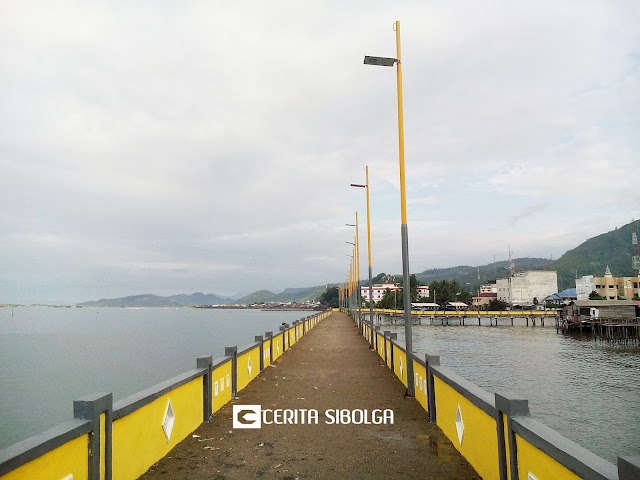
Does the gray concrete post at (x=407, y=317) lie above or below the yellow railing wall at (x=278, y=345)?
above

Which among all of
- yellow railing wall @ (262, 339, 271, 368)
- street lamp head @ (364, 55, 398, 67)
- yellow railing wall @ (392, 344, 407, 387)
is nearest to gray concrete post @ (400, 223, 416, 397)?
yellow railing wall @ (392, 344, 407, 387)

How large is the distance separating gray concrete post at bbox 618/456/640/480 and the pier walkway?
11.0 ft

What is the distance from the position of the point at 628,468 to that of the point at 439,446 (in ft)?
15.6

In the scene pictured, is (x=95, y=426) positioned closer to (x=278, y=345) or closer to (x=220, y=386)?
(x=220, y=386)

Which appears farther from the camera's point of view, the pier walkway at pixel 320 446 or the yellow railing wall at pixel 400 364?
the yellow railing wall at pixel 400 364

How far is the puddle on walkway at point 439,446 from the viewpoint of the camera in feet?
22.9

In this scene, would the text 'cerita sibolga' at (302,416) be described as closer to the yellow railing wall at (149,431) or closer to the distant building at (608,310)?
the yellow railing wall at (149,431)

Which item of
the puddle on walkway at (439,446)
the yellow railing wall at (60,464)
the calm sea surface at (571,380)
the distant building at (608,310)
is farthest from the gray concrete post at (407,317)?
the distant building at (608,310)

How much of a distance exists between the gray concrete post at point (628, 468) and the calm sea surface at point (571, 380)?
1647 centimetres

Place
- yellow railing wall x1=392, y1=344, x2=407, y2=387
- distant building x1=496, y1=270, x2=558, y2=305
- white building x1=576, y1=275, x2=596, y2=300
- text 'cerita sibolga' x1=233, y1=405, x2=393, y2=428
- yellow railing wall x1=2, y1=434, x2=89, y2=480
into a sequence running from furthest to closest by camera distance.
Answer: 1. distant building x1=496, y1=270, x2=558, y2=305
2. white building x1=576, y1=275, x2=596, y2=300
3. yellow railing wall x1=392, y1=344, x2=407, y2=387
4. text 'cerita sibolga' x1=233, y1=405, x2=393, y2=428
5. yellow railing wall x1=2, y1=434, x2=89, y2=480

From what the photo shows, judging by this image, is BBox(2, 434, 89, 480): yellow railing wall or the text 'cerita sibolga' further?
the text 'cerita sibolga'

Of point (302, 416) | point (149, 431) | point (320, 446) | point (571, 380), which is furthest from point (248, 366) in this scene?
point (571, 380)

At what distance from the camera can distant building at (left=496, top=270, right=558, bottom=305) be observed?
6417 inches

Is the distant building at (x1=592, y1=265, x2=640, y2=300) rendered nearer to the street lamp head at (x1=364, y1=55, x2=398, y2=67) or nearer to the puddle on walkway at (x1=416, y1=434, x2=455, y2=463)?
the street lamp head at (x1=364, y1=55, x2=398, y2=67)
